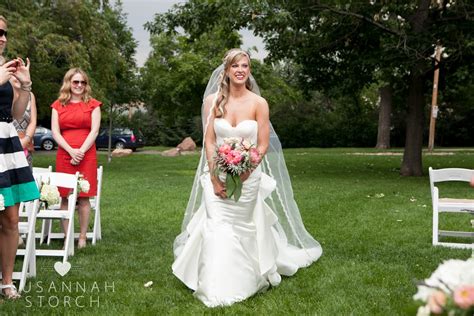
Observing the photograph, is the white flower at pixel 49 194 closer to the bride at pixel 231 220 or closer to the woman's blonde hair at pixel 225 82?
the bride at pixel 231 220

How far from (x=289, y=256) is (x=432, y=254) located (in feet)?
6.51

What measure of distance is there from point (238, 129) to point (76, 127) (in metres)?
2.81

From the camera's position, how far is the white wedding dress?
5699mm

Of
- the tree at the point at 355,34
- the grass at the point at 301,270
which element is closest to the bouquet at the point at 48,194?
the grass at the point at 301,270

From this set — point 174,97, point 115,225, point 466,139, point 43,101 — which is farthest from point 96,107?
point 466,139

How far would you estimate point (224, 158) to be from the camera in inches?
233

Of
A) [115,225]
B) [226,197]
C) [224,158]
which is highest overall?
[224,158]

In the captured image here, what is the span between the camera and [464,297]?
1706mm

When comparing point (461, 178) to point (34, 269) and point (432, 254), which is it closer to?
point (432, 254)

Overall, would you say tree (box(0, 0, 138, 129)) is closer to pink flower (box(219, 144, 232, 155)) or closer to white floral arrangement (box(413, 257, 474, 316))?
pink flower (box(219, 144, 232, 155))

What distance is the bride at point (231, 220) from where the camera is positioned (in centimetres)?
575

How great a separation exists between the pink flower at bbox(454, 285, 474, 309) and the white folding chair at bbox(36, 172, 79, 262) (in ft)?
19.4

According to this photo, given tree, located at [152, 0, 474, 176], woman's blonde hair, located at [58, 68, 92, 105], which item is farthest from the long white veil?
tree, located at [152, 0, 474, 176]

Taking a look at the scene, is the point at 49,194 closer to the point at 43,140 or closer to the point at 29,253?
the point at 29,253
